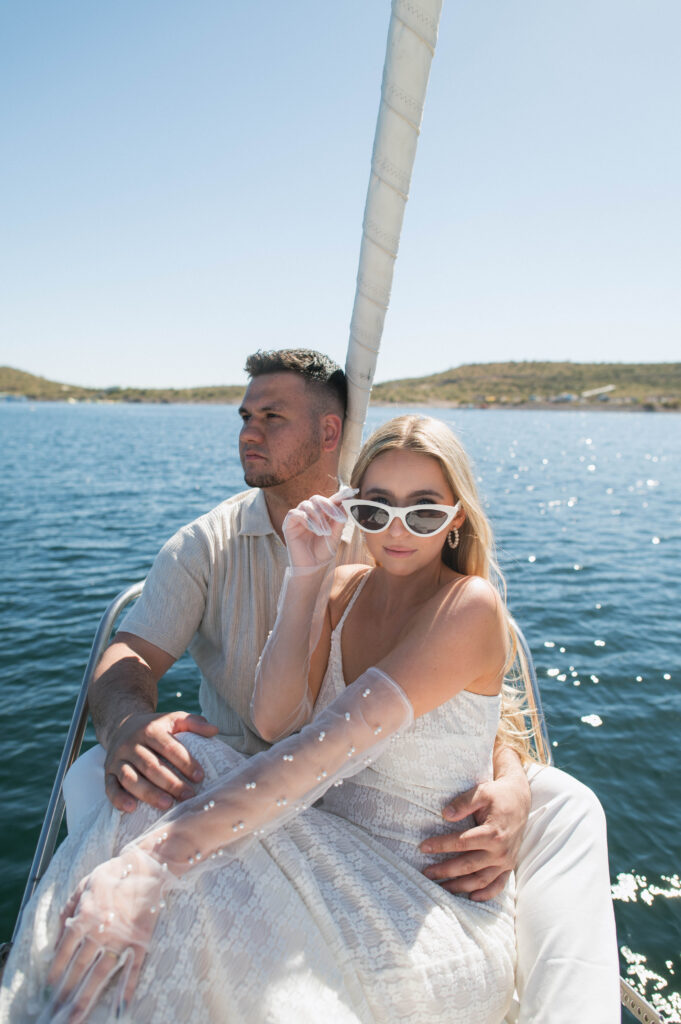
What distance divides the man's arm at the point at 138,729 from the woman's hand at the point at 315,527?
660 mm

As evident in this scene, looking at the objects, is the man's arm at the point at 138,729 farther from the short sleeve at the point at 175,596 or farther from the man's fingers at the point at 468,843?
the man's fingers at the point at 468,843

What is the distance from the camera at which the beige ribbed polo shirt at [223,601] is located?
9.33 ft

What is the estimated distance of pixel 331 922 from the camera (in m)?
1.60

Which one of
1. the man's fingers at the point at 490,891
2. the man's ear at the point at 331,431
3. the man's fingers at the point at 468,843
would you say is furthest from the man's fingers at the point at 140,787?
the man's ear at the point at 331,431

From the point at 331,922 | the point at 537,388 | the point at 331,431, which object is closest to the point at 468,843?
the point at 331,922

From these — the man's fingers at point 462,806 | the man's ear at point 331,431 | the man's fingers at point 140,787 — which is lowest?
the man's fingers at point 462,806

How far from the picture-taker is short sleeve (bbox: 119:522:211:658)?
2.82 m

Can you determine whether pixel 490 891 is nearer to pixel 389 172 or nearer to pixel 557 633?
pixel 389 172

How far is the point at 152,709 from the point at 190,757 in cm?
52

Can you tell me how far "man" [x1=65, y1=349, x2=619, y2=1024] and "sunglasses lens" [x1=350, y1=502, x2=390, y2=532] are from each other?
867 millimetres

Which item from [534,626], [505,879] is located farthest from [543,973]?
[534,626]

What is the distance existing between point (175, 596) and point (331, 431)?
1168 mm

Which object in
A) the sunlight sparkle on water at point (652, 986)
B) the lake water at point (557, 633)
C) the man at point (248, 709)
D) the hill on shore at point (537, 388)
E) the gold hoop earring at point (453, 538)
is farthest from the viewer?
the hill on shore at point (537, 388)

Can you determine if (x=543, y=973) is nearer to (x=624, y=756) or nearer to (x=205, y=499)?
(x=624, y=756)
